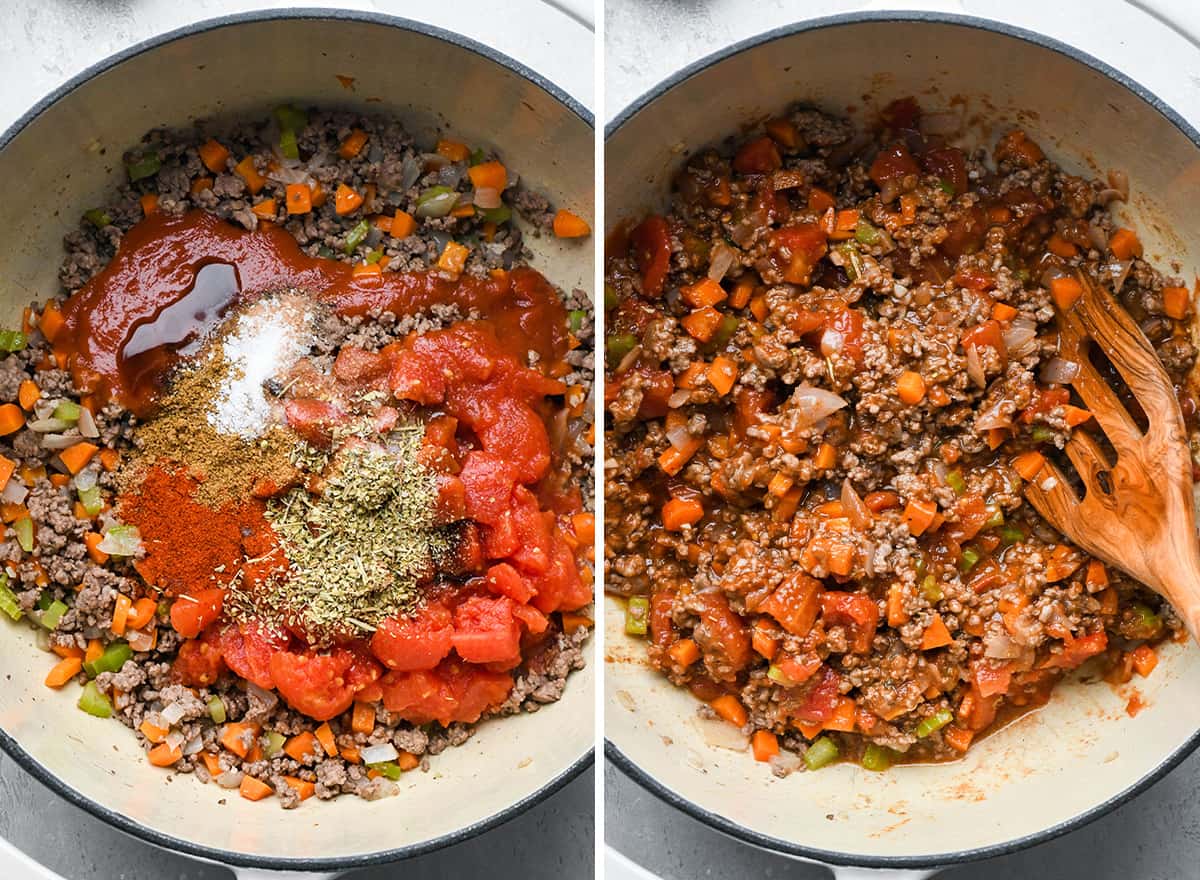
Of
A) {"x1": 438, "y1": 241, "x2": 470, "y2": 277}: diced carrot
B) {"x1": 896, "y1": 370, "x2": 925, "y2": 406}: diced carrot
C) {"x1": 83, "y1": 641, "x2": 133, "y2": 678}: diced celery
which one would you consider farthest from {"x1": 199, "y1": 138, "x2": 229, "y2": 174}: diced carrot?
{"x1": 896, "y1": 370, "x2": 925, "y2": 406}: diced carrot

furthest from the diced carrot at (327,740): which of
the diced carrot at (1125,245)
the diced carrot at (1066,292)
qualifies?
the diced carrot at (1125,245)

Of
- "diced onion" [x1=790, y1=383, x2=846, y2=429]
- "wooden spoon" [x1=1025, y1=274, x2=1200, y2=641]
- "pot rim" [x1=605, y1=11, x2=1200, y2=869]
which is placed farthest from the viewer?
"diced onion" [x1=790, y1=383, x2=846, y2=429]

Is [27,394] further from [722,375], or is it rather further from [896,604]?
[896,604]

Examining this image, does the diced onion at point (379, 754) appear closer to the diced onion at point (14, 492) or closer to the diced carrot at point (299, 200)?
the diced onion at point (14, 492)

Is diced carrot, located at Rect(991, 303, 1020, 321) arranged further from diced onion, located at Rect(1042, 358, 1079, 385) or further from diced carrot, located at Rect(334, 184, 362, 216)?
diced carrot, located at Rect(334, 184, 362, 216)

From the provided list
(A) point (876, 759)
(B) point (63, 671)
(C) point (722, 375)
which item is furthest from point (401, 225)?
(A) point (876, 759)

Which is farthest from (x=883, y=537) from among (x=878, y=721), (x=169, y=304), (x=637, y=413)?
(x=169, y=304)
